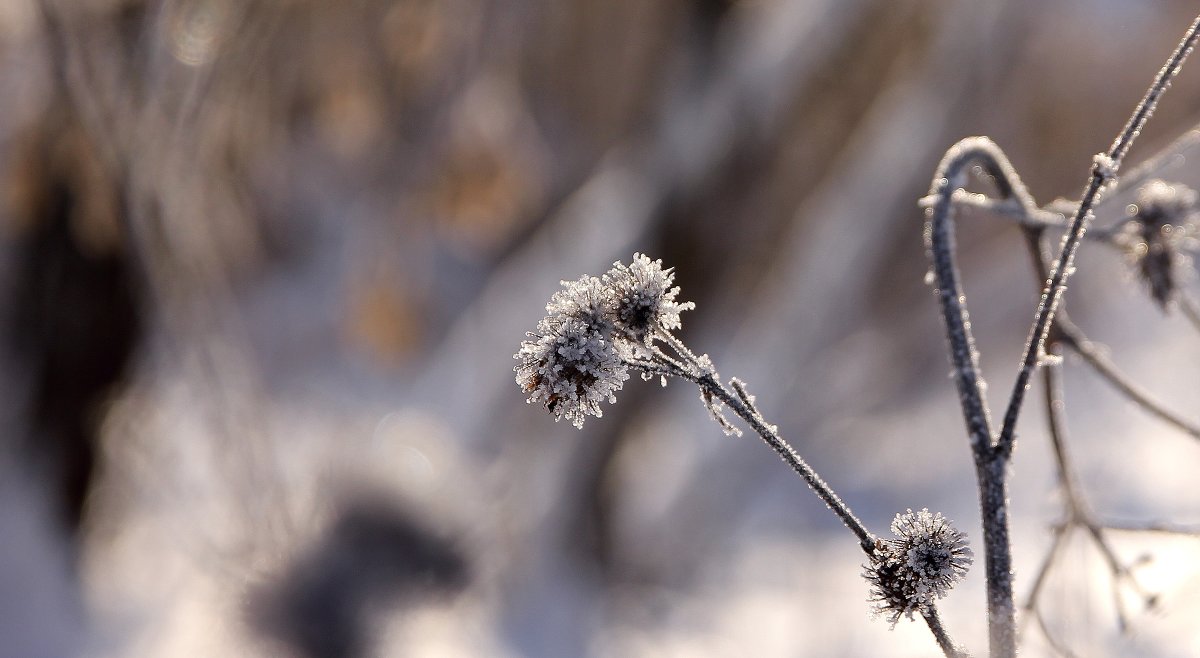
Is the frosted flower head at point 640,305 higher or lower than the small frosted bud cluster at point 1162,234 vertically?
lower

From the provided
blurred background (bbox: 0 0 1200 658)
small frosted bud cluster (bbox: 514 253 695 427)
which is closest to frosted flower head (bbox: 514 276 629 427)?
small frosted bud cluster (bbox: 514 253 695 427)

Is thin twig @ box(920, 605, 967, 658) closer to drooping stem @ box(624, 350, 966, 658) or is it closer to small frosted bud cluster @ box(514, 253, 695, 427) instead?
drooping stem @ box(624, 350, 966, 658)

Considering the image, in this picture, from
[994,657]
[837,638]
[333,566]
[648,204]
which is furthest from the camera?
[648,204]

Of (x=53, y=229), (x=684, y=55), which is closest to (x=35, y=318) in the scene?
(x=53, y=229)

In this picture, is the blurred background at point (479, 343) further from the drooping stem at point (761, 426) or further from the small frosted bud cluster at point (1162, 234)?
the drooping stem at point (761, 426)

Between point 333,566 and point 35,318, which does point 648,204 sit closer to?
point 333,566

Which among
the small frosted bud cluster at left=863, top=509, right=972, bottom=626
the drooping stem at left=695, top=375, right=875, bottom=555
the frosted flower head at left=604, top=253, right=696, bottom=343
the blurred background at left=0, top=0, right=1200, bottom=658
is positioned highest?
the blurred background at left=0, top=0, right=1200, bottom=658

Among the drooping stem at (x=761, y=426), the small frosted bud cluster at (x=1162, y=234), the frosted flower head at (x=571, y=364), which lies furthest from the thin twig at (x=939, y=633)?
the small frosted bud cluster at (x=1162, y=234)
